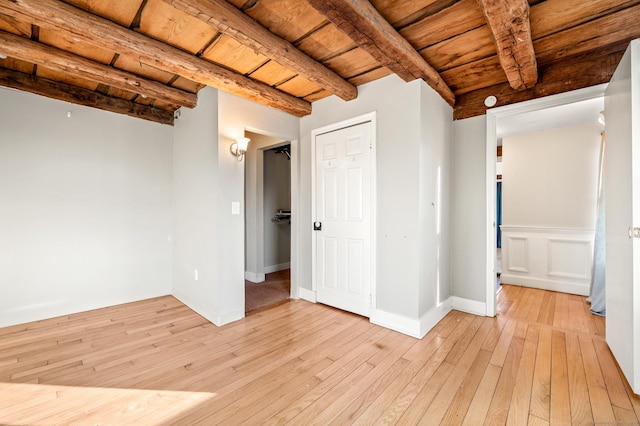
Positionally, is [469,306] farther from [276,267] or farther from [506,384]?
[276,267]

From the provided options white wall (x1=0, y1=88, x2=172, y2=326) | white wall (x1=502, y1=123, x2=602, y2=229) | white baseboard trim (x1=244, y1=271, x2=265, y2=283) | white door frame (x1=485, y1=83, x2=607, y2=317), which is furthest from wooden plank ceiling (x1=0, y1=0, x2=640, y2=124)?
white baseboard trim (x1=244, y1=271, x2=265, y2=283)

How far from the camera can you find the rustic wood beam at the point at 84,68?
2127 mm

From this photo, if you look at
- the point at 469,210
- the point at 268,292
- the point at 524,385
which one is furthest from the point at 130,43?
the point at 524,385

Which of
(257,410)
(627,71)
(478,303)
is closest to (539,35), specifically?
(627,71)

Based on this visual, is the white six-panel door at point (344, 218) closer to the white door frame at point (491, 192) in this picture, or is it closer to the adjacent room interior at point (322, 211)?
the adjacent room interior at point (322, 211)

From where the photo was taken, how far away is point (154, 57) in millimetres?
2145

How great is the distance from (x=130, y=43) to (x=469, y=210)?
3.54 metres

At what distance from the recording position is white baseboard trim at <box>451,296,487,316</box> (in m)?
3.01

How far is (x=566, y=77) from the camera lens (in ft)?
8.23

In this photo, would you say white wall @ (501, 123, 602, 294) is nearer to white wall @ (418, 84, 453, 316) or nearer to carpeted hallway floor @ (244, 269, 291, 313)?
white wall @ (418, 84, 453, 316)

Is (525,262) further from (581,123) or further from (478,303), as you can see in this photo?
(581,123)

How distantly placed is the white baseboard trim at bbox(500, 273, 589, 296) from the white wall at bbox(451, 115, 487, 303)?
1729 mm

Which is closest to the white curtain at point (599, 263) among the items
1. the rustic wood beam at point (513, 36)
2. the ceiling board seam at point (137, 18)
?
the rustic wood beam at point (513, 36)

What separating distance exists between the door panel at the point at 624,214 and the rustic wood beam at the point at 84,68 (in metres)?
3.80
